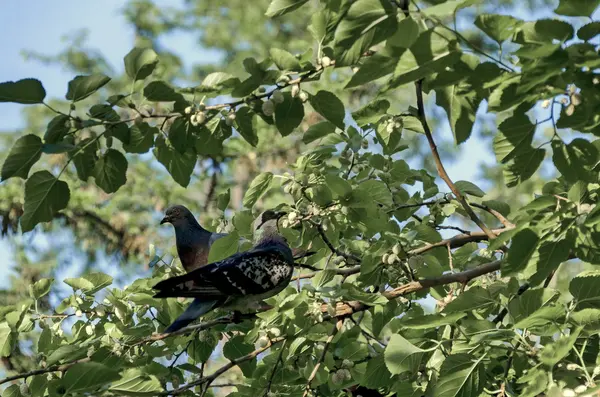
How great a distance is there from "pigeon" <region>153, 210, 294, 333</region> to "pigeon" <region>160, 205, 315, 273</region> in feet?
2.55

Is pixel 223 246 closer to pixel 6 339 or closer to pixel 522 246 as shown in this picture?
pixel 6 339

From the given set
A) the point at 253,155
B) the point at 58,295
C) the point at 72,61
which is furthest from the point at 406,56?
the point at 72,61

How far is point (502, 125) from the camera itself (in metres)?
2.54

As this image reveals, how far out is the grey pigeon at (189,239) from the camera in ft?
17.5

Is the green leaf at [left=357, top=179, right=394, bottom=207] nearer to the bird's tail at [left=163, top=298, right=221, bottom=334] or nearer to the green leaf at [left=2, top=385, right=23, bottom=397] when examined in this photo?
the bird's tail at [left=163, top=298, right=221, bottom=334]

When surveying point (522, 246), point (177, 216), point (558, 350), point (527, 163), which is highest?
point (527, 163)

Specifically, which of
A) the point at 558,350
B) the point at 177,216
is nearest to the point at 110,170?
the point at 558,350

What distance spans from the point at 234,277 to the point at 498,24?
2.03 meters

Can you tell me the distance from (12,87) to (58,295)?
1115 cm

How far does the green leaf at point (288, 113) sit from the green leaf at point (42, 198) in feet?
2.71

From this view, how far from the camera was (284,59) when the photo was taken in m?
2.70

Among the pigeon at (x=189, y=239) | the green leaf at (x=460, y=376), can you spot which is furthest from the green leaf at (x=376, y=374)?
the pigeon at (x=189, y=239)

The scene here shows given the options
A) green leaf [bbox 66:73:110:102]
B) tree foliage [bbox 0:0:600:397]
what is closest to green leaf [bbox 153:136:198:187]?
tree foliage [bbox 0:0:600:397]

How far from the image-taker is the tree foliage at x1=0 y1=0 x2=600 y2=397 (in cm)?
226
